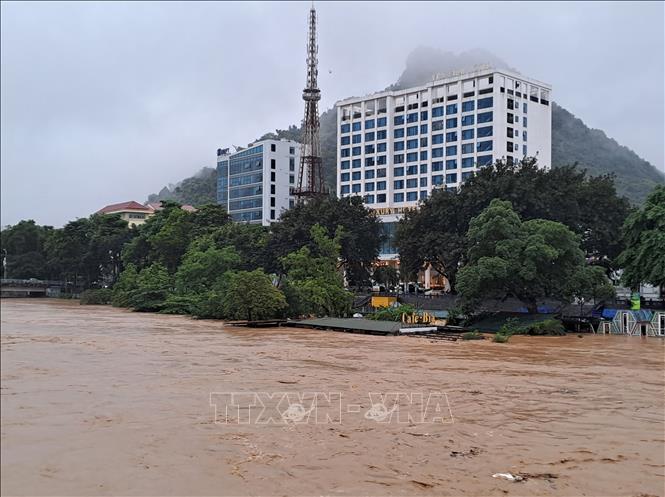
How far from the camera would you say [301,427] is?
33.1 ft

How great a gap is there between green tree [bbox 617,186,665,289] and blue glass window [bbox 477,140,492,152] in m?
37.1

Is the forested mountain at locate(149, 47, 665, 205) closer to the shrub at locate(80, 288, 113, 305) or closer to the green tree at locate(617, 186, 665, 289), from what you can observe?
the shrub at locate(80, 288, 113, 305)

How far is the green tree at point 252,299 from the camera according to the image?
32.8m

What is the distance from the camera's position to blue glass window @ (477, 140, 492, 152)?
227 ft

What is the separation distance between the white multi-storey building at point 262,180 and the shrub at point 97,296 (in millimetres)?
39988

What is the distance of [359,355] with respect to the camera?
21109 millimetres

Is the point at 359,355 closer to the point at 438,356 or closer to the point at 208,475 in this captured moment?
the point at 438,356

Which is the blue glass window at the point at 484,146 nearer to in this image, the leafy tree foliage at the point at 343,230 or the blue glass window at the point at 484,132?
the blue glass window at the point at 484,132

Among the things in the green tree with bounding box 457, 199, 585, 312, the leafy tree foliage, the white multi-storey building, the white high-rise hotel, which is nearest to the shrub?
the leafy tree foliage

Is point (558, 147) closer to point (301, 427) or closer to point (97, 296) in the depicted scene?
point (97, 296)

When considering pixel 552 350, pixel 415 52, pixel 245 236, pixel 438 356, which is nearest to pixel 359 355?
pixel 438 356

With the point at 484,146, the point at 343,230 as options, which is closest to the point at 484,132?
the point at 484,146

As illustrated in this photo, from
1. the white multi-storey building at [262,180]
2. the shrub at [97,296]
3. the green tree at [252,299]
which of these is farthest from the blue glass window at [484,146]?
the shrub at [97,296]

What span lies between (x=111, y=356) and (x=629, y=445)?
1176 cm
